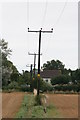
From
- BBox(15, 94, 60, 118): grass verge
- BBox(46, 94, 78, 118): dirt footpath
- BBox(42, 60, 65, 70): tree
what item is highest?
BBox(42, 60, 65, 70): tree

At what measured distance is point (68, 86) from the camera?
89250 mm

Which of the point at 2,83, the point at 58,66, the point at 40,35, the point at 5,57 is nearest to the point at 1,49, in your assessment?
the point at 5,57

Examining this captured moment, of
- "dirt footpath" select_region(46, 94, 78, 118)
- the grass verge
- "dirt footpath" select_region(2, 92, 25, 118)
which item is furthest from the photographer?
"dirt footpath" select_region(46, 94, 78, 118)

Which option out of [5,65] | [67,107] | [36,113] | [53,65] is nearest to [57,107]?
[67,107]

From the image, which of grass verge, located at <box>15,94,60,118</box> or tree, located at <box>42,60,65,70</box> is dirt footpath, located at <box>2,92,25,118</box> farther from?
tree, located at <box>42,60,65,70</box>

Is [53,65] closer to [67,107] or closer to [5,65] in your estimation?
[5,65]

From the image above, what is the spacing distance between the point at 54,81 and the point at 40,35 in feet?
224

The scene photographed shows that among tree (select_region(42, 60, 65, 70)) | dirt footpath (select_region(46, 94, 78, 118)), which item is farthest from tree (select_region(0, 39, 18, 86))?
tree (select_region(42, 60, 65, 70))

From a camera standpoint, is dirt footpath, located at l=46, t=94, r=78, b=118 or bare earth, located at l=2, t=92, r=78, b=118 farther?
dirt footpath, located at l=46, t=94, r=78, b=118

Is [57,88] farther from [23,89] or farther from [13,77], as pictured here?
[13,77]

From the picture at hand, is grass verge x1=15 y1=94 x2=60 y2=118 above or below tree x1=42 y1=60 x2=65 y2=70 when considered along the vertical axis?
below

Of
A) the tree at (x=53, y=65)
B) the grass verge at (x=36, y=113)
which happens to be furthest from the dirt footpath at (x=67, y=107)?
the tree at (x=53, y=65)

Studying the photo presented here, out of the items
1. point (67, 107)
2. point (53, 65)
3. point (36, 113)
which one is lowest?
point (67, 107)

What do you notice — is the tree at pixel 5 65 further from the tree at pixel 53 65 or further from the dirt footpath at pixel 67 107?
the tree at pixel 53 65
